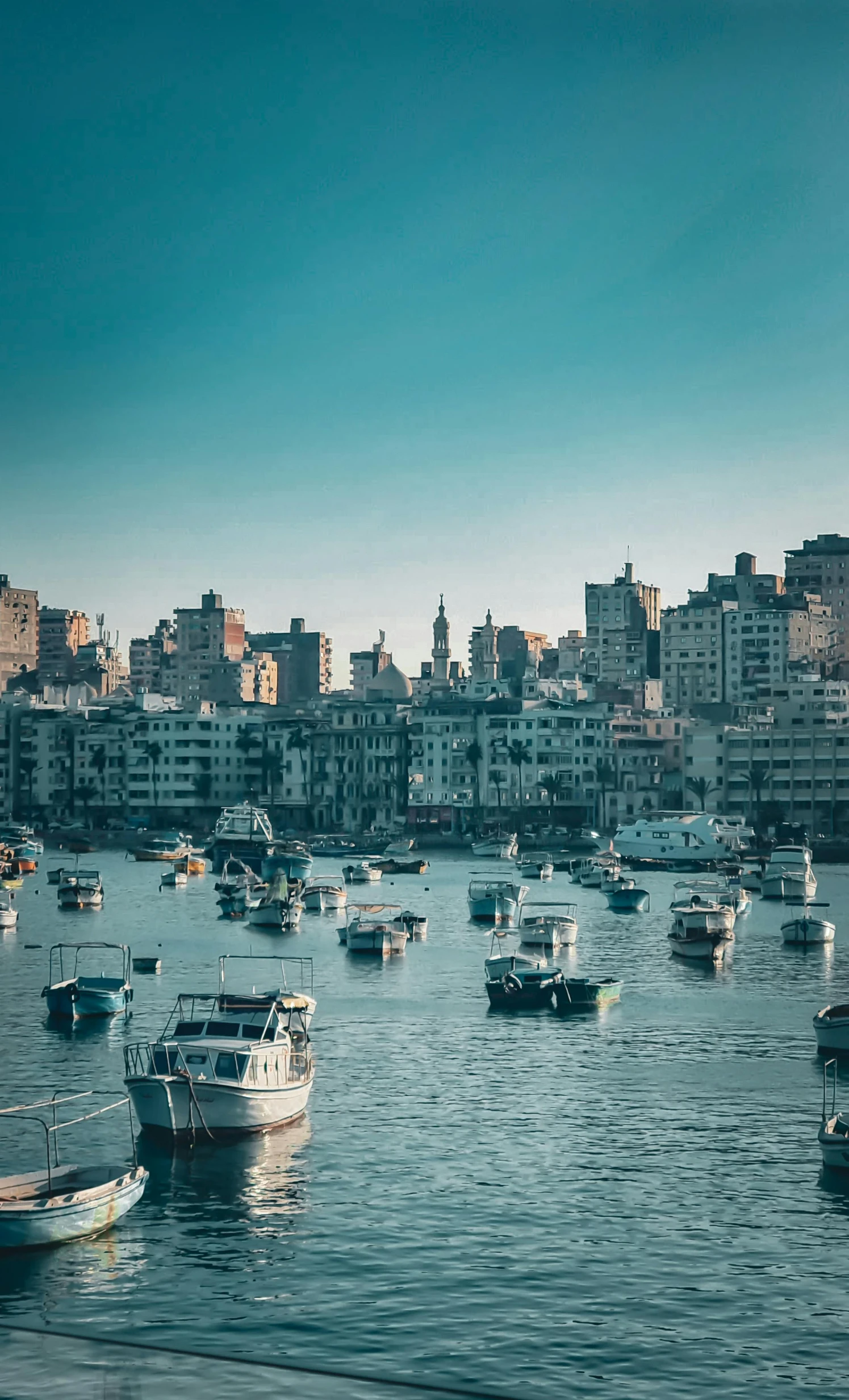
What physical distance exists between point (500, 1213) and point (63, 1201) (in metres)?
10.3

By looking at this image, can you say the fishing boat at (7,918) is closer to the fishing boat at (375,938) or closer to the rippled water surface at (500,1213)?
the fishing boat at (375,938)

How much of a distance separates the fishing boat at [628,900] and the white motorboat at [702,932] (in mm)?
25406

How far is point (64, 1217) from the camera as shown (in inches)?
1415

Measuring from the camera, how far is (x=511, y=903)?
119000 mm

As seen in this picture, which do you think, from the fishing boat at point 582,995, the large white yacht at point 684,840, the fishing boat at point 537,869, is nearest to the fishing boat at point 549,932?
the fishing boat at point 582,995

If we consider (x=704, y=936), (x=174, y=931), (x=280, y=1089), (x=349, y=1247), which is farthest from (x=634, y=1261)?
(x=174, y=931)

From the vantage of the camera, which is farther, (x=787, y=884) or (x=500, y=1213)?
(x=787, y=884)

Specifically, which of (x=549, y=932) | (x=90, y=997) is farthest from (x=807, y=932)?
(x=90, y=997)

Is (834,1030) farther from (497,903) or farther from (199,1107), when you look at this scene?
(497,903)

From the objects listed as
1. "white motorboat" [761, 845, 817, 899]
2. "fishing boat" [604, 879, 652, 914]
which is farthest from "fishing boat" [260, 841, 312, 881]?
"white motorboat" [761, 845, 817, 899]

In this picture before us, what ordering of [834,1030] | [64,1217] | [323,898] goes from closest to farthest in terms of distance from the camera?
[64,1217]
[834,1030]
[323,898]

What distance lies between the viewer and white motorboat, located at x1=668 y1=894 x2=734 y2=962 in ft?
308

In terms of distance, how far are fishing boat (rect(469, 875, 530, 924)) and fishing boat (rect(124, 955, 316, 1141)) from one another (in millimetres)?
66106

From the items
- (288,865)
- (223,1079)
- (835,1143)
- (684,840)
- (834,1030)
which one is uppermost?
(684,840)
